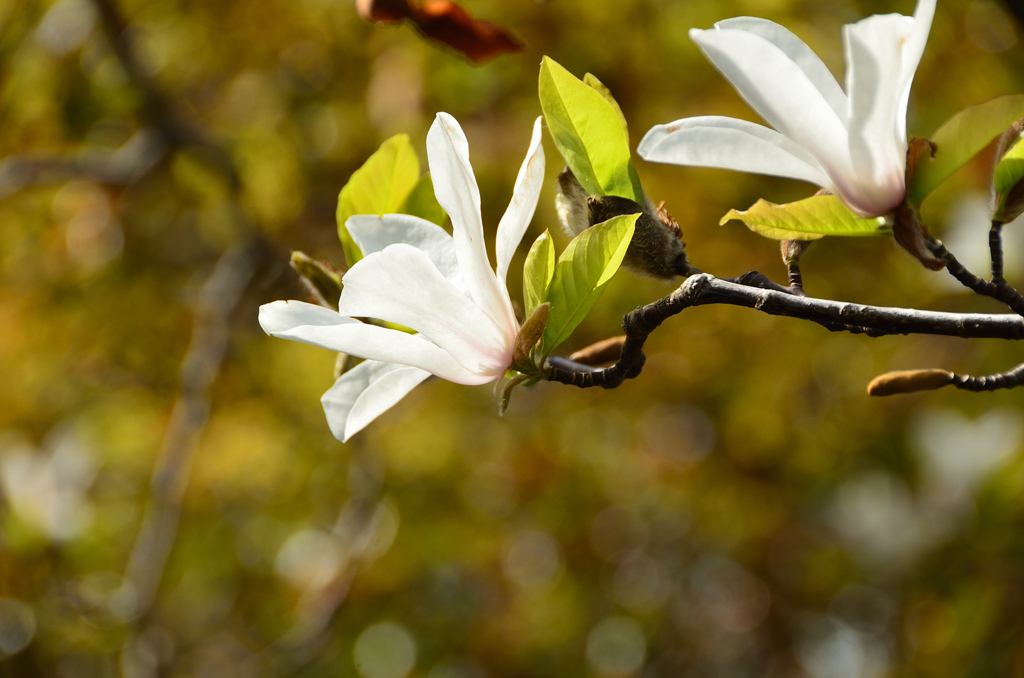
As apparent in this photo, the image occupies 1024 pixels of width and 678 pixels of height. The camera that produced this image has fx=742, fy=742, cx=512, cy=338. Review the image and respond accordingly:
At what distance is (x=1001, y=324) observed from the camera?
0.41 meters

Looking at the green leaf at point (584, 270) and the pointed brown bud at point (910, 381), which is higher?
the green leaf at point (584, 270)

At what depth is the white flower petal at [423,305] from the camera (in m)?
0.42

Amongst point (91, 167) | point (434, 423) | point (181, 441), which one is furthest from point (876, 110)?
point (434, 423)

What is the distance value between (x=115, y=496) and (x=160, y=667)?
1.00 meters

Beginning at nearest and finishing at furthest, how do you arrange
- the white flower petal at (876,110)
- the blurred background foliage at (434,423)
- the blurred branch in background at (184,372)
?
the white flower petal at (876,110) < the blurred branch in background at (184,372) < the blurred background foliage at (434,423)

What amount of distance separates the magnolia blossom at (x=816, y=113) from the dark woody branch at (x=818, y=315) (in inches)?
2.5

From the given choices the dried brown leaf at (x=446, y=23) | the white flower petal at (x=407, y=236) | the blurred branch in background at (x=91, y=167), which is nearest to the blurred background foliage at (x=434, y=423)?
the blurred branch in background at (x=91, y=167)

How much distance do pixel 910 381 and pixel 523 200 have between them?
28 cm

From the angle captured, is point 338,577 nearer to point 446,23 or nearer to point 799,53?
point 446,23

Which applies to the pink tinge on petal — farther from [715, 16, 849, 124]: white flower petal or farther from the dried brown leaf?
the dried brown leaf

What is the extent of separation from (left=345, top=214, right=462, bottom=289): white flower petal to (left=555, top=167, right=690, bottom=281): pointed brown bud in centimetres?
9

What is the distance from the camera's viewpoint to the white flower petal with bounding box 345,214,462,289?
0.54m

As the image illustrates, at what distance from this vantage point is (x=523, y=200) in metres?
0.46

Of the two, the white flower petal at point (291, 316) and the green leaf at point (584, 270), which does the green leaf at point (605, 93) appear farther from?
the white flower petal at point (291, 316)
